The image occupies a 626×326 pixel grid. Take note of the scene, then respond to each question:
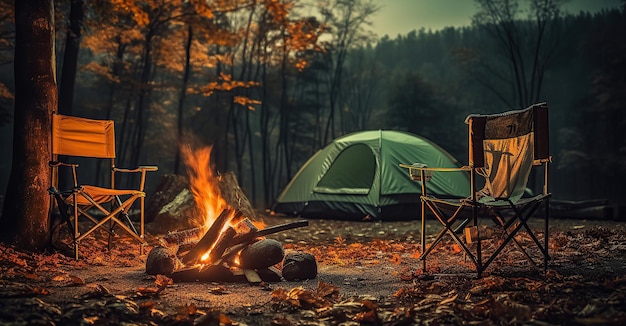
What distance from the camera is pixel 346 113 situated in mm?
31188

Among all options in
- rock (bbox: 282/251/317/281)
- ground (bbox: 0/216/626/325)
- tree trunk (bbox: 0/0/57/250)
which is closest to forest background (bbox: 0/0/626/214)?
tree trunk (bbox: 0/0/57/250)

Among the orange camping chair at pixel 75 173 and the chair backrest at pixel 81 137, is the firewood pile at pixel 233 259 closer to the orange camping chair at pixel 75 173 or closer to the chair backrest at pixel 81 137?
the orange camping chair at pixel 75 173

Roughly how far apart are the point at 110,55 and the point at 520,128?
1591cm

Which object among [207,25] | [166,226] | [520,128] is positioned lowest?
[166,226]

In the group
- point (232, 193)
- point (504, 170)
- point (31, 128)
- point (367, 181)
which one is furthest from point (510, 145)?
point (367, 181)

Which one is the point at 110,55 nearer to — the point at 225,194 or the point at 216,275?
the point at 225,194

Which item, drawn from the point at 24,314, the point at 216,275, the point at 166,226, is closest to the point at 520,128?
the point at 216,275

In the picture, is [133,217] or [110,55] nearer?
[133,217]

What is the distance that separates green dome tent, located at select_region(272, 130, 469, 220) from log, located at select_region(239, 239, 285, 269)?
5564mm

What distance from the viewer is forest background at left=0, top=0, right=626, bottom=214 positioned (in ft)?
43.2

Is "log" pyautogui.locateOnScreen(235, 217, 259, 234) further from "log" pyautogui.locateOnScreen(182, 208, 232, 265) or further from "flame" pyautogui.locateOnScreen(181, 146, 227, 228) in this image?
"flame" pyautogui.locateOnScreen(181, 146, 227, 228)

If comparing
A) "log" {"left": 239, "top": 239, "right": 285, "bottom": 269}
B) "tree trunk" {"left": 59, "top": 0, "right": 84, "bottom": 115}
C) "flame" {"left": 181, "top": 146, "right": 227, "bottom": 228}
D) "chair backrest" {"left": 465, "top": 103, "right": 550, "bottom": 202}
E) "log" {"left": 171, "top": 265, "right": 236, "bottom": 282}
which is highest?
"tree trunk" {"left": 59, "top": 0, "right": 84, "bottom": 115}

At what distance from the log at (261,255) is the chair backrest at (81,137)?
2.36 m

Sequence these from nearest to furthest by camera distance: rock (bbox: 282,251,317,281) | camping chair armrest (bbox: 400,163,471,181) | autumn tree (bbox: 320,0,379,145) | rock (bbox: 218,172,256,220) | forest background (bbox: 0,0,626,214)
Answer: rock (bbox: 282,251,317,281) → camping chair armrest (bbox: 400,163,471,181) → rock (bbox: 218,172,256,220) → forest background (bbox: 0,0,626,214) → autumn tree (bbox: 320,0,379,145)
